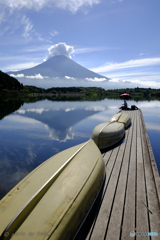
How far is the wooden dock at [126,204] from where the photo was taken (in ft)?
8.85

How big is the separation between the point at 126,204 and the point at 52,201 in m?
1.86

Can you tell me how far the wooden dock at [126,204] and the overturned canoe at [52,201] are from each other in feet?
1.16

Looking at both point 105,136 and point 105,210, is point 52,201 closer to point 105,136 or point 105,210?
point 105,210

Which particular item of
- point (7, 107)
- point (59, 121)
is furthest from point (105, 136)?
point (7, 107)

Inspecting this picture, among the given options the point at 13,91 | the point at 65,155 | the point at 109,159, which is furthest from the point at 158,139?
the point at 13,91

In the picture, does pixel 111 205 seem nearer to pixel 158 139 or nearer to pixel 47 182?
pixel 47 182

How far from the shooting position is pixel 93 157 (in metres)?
4.12

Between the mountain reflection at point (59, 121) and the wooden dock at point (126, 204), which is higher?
the wooden dock at point (126, 204)

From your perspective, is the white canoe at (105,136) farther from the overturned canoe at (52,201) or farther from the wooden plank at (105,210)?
the overturned canoe at (52,201)

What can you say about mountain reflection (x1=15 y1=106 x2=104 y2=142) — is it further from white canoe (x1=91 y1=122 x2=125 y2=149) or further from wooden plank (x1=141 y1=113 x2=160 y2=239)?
wooden plank (x1=141 y1=113 x2=160 y2=239)

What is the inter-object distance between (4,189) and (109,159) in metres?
4.15

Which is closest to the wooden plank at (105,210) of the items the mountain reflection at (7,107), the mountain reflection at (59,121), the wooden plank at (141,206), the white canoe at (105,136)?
the wooden plank at (141,206)

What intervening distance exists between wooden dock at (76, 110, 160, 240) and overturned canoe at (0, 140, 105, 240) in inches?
13.9

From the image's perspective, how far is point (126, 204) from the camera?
131 inches
